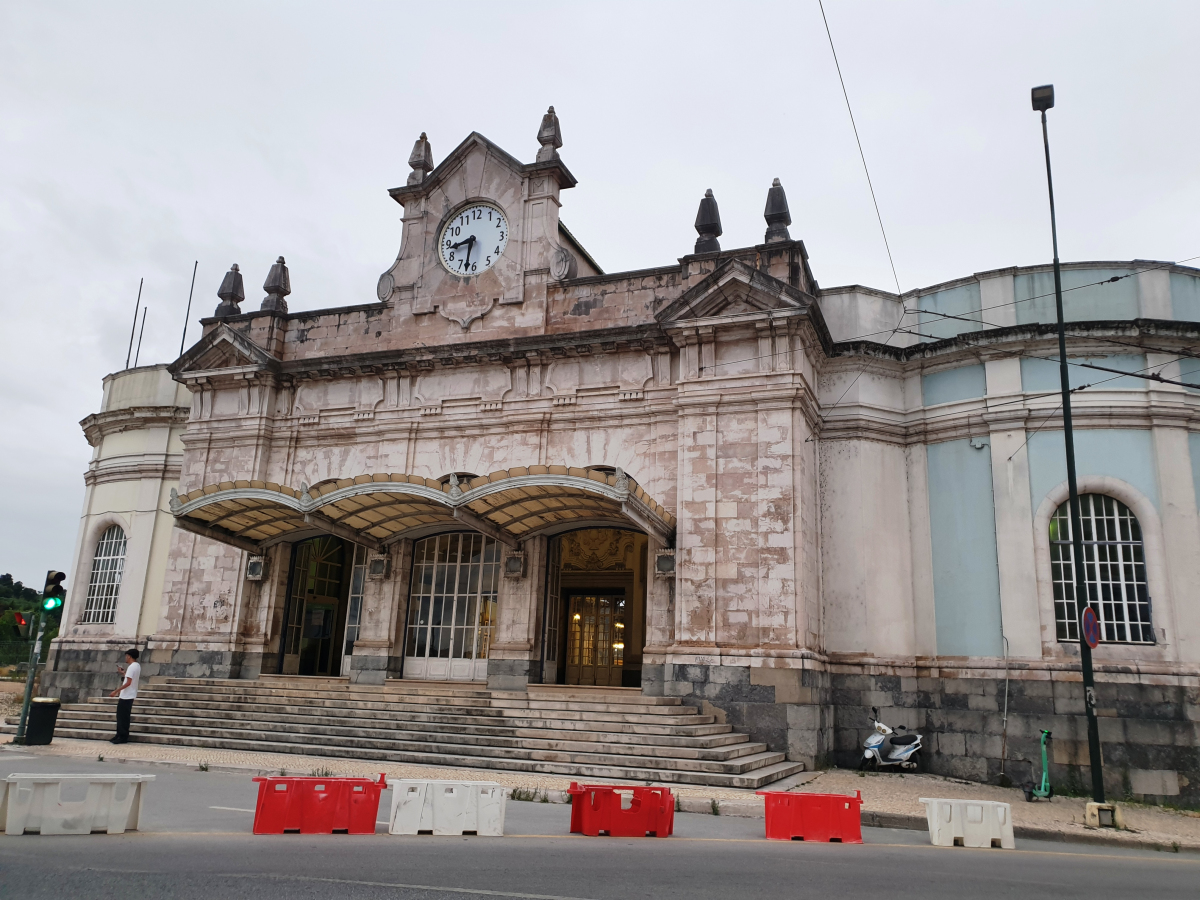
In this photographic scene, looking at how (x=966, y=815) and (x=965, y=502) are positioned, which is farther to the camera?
(x=965, y=502)

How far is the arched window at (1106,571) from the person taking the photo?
53.0 feet

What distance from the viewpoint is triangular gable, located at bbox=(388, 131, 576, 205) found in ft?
68.6

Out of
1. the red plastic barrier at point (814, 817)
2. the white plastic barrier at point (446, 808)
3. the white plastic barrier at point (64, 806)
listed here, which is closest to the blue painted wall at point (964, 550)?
the red plastic barrier at point (814, 817)

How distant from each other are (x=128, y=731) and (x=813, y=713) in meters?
11.8

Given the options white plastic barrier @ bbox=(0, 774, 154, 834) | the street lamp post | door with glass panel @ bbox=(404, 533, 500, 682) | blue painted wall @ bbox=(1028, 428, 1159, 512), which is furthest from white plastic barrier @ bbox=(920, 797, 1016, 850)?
door with glass panel @ bbox=(404, 533, 500, 682)

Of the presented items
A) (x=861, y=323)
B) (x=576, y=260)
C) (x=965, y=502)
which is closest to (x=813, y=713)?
(x=965, y=502)

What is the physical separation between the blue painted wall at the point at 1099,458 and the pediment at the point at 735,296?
5.17 m

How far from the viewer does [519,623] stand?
18.7 m

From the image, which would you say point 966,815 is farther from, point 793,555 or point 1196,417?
point 1196,417

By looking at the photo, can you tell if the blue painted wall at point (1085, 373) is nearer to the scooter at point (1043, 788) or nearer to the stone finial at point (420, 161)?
the scooter at point (1043, 788)

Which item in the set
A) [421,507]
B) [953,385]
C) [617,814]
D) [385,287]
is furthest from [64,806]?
[953,385]

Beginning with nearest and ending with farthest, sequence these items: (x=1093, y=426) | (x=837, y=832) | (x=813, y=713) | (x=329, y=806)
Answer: (x=329, y=806)
(x=837, y=832)
(x=813, y=713)
(x=1093, y=426)

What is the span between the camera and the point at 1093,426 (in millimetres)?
16953

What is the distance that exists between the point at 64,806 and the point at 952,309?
17.0 m
